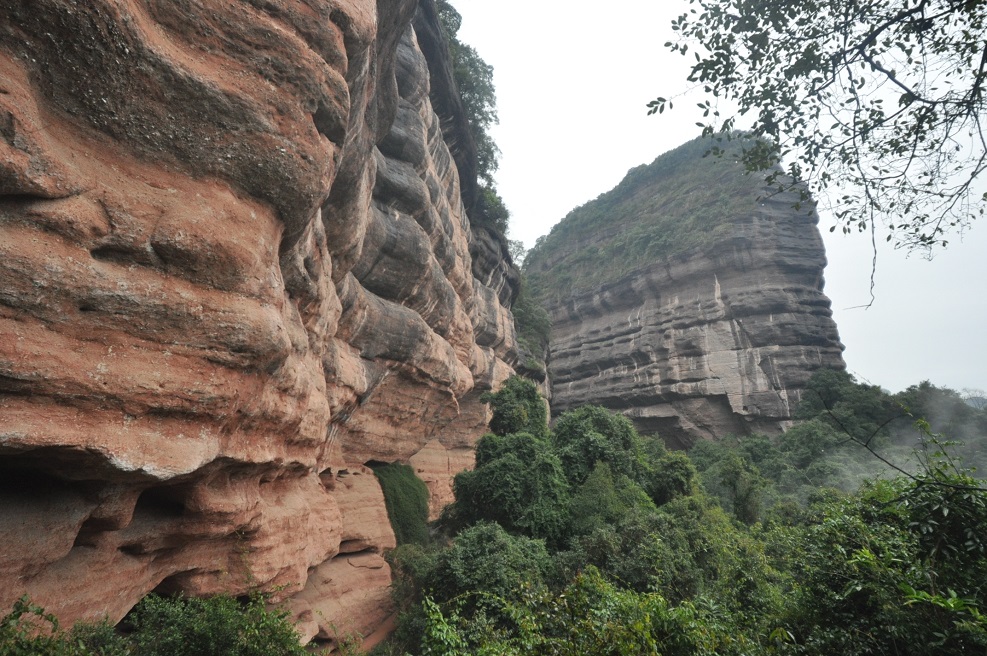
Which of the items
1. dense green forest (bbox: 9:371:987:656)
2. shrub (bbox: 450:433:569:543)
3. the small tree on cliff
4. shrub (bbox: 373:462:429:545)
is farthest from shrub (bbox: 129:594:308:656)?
the small tree on cliff

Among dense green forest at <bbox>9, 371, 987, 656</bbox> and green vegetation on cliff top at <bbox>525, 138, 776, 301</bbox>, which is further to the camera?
green vegetation on cliff top at <bbox>525, 138, 776, 301</bbox>

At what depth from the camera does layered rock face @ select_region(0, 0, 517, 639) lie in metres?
4.70

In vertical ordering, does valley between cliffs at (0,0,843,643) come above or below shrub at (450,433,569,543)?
above

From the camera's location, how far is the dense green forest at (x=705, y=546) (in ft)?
13.6

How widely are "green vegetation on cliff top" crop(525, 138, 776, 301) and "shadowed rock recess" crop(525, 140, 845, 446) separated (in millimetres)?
192

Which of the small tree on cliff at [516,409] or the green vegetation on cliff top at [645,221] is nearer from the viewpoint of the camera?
the small tree on cliff at [516,409]

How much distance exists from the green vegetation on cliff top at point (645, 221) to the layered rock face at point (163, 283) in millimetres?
37257


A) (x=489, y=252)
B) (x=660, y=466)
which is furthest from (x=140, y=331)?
(x=489, y=252)

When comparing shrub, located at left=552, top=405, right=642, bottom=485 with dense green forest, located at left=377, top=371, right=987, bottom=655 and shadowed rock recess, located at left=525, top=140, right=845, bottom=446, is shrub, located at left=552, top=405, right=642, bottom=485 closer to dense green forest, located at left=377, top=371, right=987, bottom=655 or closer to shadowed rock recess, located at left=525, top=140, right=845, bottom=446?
dense green forest, located at left=377, top=371, right=987, bottom=655

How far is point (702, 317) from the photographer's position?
123 feet

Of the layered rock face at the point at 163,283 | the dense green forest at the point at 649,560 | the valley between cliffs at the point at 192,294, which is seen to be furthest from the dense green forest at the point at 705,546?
the layered rock face at the point at 163,283

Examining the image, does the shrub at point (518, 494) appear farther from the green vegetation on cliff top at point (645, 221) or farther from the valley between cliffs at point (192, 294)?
the green vegetation on cliff top at point (645, 221)

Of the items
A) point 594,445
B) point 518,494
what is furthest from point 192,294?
point 594,445

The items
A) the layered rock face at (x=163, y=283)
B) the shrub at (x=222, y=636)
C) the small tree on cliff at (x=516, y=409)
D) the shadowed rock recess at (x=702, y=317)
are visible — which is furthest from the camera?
the shadowed rock recess at (x=702, y=317)
